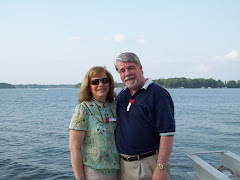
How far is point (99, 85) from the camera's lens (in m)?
3.33

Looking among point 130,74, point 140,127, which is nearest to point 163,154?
point 140,127

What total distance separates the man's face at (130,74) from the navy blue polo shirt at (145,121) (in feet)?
0.35

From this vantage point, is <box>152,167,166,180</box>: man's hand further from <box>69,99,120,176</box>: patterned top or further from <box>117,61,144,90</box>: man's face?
<box>117,61,144,90</box>: man's face

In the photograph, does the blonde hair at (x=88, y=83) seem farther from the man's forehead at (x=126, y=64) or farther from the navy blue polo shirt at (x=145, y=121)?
the navy blue polo shirt at (x=145, y=121)

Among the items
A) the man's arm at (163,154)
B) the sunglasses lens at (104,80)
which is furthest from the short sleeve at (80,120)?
the man's arm at (163,154)

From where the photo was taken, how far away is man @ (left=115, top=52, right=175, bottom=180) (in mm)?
2994

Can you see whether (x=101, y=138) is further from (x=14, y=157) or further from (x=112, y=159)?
(x=14, y=157)

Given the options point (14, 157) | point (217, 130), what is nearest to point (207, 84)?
point (217, 130)

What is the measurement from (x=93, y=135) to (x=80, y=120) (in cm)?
24

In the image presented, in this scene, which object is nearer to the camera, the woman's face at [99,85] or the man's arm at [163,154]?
the man's arm at [163,154]

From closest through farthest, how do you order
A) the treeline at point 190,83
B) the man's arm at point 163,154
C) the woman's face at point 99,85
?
the man's arm at point 163,154 → the woman's face at point 99,85 → the treeline at point 190,83

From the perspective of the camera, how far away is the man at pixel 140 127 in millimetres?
2994

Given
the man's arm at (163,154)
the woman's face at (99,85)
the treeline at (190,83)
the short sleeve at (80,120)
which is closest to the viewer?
the man's arm at (163,154)

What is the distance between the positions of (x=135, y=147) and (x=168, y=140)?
17.0 inches
